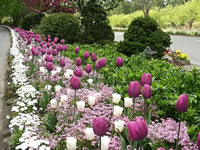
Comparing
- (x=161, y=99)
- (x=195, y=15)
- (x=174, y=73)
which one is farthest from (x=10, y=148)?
(x=195, y=15)

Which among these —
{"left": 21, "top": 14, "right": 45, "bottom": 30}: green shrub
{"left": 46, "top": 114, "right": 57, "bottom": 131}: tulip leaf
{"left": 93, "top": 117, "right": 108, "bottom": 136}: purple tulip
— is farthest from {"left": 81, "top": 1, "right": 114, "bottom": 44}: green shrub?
{"left": 21, "top": 14, "right": 45, "bottom": 30}: green shrub

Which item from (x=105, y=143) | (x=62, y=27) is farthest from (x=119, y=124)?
(x=62, y=27)

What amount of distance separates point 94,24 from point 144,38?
462cm

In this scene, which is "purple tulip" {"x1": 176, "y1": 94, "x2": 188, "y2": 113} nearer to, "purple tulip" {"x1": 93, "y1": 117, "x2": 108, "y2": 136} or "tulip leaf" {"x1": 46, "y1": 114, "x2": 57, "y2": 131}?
"purple tulip" {"x1": 93, "y1": 117, "x2": 108, "y2": 136}

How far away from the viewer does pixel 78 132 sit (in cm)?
273

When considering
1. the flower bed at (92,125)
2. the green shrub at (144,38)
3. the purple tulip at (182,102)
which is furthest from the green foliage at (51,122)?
the green shrub at (144,38)

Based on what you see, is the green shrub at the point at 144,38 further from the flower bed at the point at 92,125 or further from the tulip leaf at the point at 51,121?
the tulip leaf at the point at 51,121

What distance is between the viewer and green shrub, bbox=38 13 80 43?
13578mm

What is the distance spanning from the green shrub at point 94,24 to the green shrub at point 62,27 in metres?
1.08

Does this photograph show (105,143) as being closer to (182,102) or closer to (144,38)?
(182,102)

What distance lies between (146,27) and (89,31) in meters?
4.23

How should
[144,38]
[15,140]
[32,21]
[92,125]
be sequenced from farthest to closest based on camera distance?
[32,21], [144,38], [15,140], [92,125]

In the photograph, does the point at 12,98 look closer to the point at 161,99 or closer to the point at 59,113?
the point at 59,113

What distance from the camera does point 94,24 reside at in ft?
40.5
